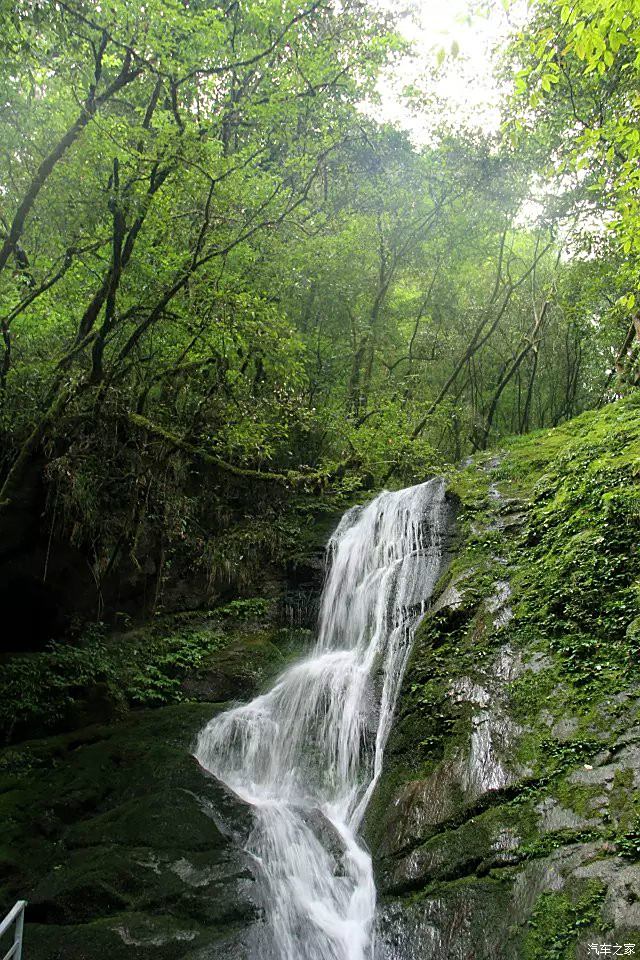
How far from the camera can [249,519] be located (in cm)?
1088

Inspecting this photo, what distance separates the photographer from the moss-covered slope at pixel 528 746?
14.4 ft

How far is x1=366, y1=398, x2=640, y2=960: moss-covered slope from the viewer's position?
14.4 ft

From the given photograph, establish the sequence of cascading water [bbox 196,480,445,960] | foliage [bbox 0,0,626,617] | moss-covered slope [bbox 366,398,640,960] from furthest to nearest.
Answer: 1. foliage [bbox 0,0,626,617]
2. cascading water [bbox 196,480,445,960]
3. moss-covered slope [bbox 366,398,640,960]

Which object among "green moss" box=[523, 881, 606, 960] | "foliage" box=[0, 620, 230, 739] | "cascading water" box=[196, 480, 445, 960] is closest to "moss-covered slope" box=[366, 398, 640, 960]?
"green moss" box=[523, 881, 606, 960]

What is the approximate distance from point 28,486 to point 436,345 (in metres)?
13.3

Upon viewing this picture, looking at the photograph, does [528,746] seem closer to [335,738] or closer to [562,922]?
[562,922]

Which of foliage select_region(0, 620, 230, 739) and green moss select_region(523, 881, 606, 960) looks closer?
green moss select_region(523, 881, 606, 960)

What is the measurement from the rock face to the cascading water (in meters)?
0.35

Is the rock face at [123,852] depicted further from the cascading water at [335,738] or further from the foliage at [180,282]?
the foliage at [180,282]

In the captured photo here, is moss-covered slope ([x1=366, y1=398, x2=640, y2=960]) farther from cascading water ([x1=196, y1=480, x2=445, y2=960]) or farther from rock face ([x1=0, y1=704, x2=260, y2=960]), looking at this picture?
rock face ([x1=0, y1=704, x2=260, y2=960])

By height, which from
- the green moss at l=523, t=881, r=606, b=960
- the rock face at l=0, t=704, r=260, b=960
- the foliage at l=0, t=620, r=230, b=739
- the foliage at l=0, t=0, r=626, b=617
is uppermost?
the foliage at l=0, t=0, r=626, b=617

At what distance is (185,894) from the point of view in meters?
5.08

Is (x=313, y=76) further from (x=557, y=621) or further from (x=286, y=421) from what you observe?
(x=557, y=621)

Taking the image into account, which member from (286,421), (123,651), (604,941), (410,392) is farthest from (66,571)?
(410,392)
